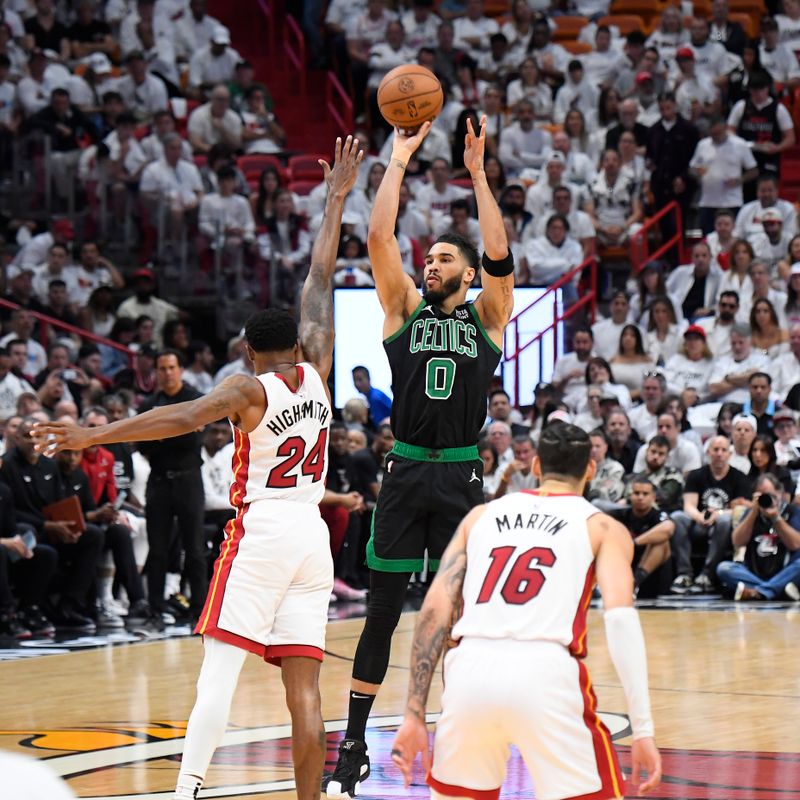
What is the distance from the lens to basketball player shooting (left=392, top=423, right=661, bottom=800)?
164 inches

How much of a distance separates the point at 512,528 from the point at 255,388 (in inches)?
63.3

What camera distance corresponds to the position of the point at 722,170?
18094 mm

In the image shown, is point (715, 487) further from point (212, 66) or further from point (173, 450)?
point (212, 66)

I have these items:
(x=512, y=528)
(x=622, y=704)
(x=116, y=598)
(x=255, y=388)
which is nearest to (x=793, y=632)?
(x=622, y=704)

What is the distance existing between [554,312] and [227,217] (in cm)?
373

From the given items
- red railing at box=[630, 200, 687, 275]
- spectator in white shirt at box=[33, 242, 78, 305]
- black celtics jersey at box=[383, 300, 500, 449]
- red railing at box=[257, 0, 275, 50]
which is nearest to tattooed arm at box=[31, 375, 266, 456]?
black celtics jersey at box=[383, 300, 500, 449]

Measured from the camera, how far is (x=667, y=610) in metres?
12.9

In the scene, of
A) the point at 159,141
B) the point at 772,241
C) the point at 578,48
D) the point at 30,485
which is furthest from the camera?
the point at 578,48

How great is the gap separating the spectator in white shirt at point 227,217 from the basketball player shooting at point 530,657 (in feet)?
40.7

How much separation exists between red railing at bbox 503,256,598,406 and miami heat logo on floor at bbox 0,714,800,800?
9.35m

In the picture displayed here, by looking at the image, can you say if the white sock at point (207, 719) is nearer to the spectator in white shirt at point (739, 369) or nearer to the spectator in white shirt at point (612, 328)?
the spectator in white shirt at point (739, 369)

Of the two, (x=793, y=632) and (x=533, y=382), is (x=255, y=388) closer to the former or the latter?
(x=793, y=632)

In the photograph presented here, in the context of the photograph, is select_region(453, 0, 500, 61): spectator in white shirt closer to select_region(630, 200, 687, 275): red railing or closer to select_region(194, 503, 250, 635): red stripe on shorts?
select_region(630, 200, 687, 275): red railing

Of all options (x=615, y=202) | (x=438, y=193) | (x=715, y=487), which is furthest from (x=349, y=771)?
(x=438, y=193)
